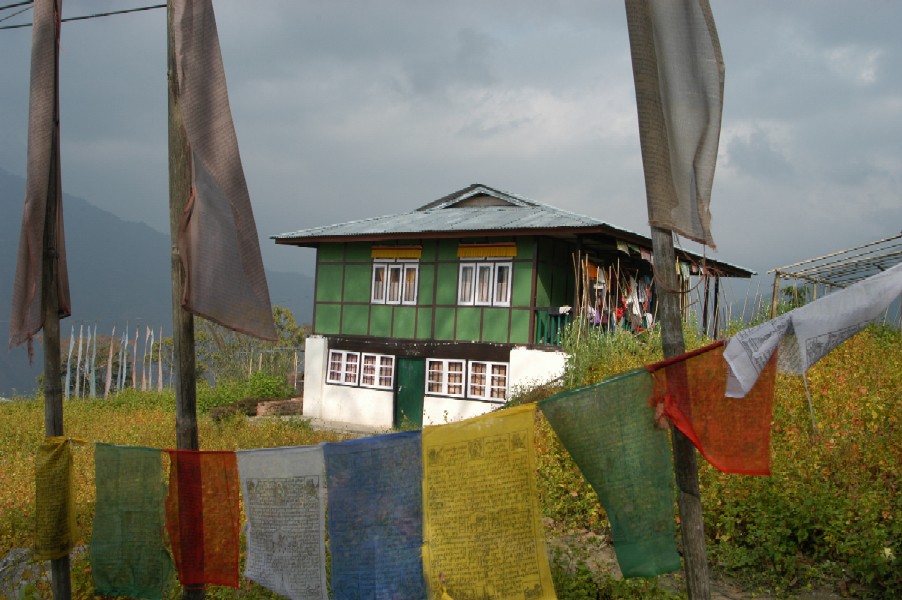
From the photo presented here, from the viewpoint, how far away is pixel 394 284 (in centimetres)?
2052

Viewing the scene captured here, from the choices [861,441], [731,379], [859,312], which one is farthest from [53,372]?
[861,441]

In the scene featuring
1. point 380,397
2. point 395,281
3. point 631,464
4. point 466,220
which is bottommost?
point 380,397

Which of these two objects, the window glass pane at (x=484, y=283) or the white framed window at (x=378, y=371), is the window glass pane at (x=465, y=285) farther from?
the white framed window at (x=378, y=371)

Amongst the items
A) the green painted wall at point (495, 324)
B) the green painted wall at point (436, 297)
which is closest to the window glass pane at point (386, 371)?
the green painted wall at point (436, 297)

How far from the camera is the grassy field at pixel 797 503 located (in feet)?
20.5

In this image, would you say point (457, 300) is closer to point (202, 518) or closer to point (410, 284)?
point (410, 284)

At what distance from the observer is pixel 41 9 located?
6.06m

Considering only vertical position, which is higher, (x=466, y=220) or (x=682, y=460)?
(x=466, y=220)

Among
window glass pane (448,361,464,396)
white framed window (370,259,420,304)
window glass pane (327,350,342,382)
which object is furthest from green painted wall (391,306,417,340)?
window glass pane (327,350,342,382)

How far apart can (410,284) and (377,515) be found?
1575 centimetres

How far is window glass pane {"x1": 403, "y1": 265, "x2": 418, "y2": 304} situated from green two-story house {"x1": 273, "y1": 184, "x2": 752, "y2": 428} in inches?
→ 1.2

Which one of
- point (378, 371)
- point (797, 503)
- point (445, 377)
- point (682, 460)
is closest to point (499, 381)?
point (445, 377)

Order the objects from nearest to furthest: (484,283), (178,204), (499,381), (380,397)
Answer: (178,204) < (499,381) < (484,283) < (380,397)

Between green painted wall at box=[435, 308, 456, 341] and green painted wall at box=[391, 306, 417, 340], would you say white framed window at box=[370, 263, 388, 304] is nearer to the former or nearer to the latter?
green painted wall at box=[391, 306, 417, 340]
